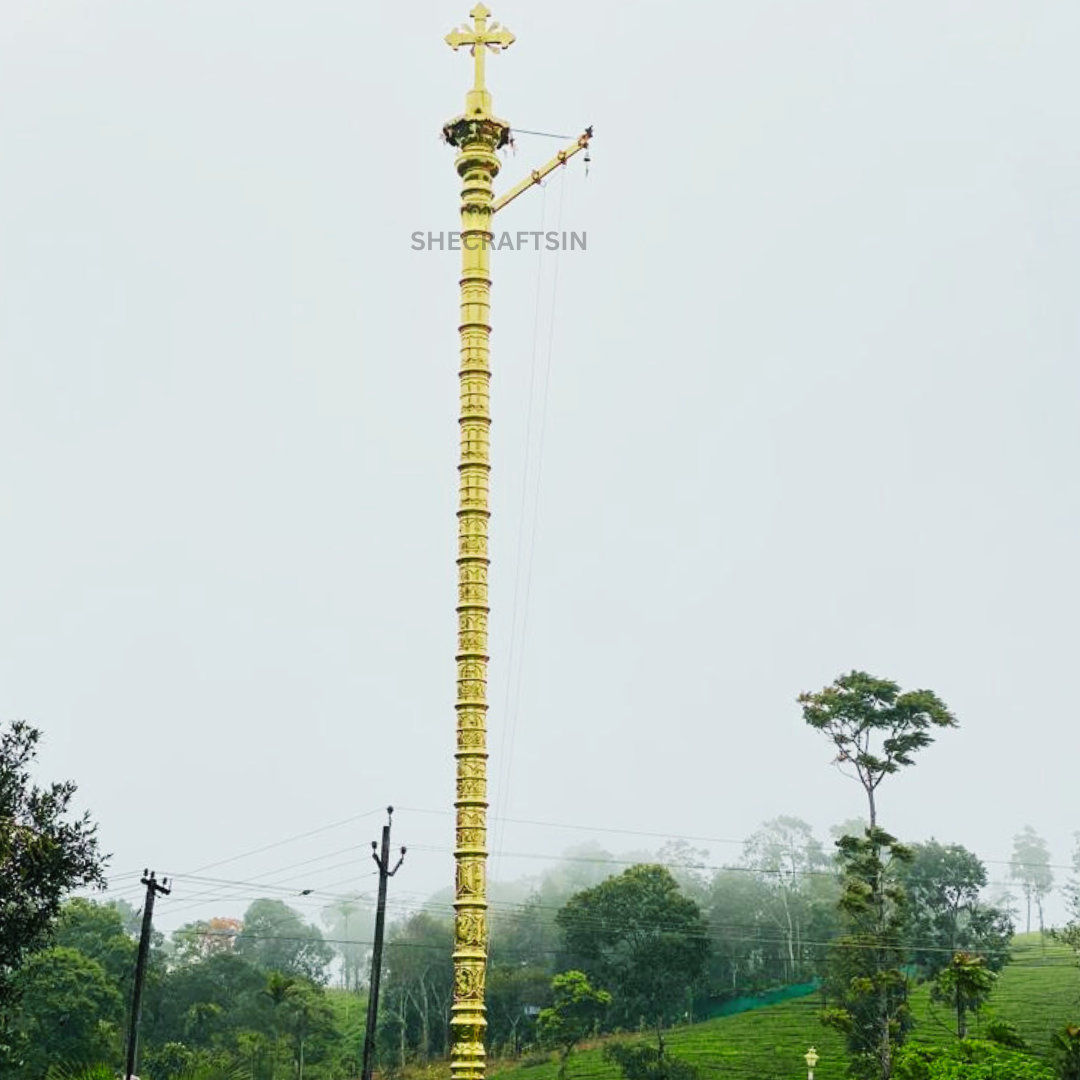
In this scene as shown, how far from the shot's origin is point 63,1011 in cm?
4828

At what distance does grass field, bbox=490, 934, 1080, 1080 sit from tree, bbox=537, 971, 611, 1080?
0.69 meters

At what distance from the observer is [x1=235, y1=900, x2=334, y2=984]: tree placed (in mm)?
71938

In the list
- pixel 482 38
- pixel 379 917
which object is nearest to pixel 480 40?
pixel 482 38

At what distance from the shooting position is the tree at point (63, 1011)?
157 feet

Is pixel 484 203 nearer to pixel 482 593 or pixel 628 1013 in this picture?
pixel 482 593

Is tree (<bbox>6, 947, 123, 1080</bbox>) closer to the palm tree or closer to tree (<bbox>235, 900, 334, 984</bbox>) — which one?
the palm tree

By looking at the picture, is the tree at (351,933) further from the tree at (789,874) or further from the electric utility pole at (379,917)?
A: the electric utility pole at (379,917)

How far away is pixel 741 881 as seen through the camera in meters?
80.4

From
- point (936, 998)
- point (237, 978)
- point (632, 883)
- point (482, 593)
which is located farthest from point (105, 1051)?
point (482, 593)

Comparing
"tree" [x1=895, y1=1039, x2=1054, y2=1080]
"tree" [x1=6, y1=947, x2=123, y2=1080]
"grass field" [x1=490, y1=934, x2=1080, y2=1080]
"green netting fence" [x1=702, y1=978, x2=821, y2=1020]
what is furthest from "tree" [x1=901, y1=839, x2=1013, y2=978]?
"tree" [x1=6, y1=947, x2=123, y2=1080]

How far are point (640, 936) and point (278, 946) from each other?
27.8 m

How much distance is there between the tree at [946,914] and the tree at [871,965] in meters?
8.47

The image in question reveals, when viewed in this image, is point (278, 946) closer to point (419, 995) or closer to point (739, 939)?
point (419, 995)

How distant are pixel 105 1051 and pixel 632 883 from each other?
17.2 m
